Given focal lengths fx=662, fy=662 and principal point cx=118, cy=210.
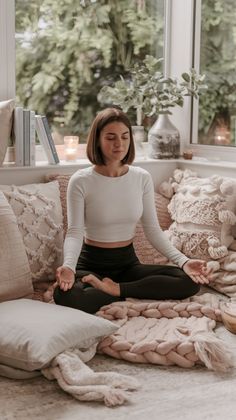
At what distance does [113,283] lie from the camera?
2607 mm

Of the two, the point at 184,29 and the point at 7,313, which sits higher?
the point at 184,29

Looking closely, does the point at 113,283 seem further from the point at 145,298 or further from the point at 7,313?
the point at 7,313

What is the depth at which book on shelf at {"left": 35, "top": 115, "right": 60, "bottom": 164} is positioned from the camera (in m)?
3.04

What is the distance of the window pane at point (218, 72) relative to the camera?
3.39 m

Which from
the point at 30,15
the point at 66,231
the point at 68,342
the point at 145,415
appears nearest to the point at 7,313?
the point at 68,342

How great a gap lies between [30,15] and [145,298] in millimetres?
1537

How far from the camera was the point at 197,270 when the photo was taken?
266 cm

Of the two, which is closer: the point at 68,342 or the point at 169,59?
the point at 68,342

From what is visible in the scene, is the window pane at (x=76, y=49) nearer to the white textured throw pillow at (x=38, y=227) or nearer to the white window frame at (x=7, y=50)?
the white window frame at (x=7, y=50)

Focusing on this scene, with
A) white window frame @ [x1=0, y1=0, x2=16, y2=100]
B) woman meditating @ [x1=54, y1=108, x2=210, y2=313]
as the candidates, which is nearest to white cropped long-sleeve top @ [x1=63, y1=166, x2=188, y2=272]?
woman meditating @ [x1=54, y1=108, x2=210, y2=313]

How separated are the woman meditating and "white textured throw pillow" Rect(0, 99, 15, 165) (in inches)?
15.2

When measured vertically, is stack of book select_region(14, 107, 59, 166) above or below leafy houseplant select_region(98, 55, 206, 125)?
below

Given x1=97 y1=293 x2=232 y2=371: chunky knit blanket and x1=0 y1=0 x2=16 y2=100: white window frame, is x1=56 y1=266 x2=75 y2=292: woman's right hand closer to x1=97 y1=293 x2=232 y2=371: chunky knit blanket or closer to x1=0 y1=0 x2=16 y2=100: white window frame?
x1=97 y1=293 x2=232 y2=371: chunky knit blanket

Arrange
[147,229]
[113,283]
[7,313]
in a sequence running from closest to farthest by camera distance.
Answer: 1. [7,313]
2. [113,283]
3. [147,229]
